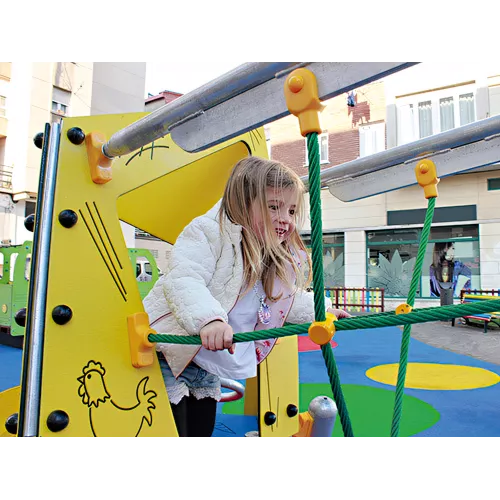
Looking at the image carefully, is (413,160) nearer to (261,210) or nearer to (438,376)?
(261,210)

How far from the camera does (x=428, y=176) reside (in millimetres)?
1040

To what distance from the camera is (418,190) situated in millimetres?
6949

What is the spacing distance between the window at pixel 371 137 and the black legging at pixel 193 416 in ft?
22.0

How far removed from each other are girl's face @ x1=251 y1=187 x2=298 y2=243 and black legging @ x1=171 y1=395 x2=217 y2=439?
429 millimetres

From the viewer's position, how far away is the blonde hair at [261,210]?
0.92 meters

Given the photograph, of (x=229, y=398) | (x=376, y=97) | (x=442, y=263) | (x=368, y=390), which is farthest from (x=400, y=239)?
(x=229, y=398)

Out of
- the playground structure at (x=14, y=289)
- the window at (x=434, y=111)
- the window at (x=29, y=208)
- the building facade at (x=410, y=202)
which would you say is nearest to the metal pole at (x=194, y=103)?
the playground structure at (x=14, y=289)

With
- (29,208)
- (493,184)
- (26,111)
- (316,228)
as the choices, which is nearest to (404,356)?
(316,228)

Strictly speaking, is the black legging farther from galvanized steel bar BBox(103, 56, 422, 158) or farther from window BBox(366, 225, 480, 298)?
window BBox(366, 225, 480, 298)

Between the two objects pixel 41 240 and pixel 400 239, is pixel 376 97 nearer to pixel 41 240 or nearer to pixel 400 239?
pixel 400 239

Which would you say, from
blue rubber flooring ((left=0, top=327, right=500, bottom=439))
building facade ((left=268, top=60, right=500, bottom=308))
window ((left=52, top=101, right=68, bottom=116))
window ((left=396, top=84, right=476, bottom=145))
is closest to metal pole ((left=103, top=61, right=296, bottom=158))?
blue rubber flooring ((left=0, top=327, right=500, bottom=439))

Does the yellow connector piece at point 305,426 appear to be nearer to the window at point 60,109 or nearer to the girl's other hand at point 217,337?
the girl's other hand at point 217,337

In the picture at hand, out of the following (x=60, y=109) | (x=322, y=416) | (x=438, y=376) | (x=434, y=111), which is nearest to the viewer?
(x=322, y=416)

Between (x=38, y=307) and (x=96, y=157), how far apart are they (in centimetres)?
33
